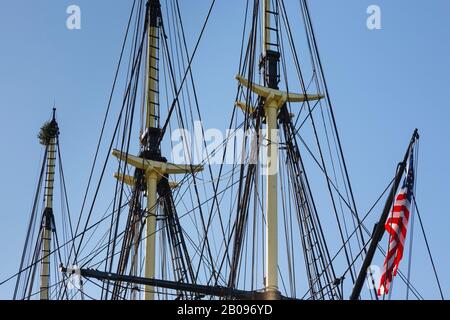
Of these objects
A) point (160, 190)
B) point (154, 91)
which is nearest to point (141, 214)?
point (160, 190)

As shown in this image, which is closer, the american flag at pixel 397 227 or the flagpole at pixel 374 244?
the flagpole at pixel 374 244

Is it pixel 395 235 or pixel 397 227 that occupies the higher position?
pixel 397 227

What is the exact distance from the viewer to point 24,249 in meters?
46.3

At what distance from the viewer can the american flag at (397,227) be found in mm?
22206

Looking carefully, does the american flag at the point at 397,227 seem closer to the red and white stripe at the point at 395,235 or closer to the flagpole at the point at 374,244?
the red and white stripe at the point at 395,235

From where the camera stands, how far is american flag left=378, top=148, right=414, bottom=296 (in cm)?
2221

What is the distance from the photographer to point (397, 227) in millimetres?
22609

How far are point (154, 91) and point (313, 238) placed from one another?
39.0 feet

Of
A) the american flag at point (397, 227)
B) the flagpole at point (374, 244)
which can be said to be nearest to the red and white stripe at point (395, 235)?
the american flag at point (397, 227)

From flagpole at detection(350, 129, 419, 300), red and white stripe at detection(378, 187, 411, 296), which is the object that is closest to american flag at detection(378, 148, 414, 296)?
red and white stripe at detection(378, 187, 411, 296)

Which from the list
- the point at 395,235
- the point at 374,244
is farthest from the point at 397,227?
the point at 374,244

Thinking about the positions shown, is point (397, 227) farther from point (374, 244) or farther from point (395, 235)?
point (374, 244)

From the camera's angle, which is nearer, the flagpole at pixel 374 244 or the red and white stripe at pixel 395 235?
the flagpole at pixel 374 244

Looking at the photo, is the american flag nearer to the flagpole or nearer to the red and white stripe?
the red and white stripe
